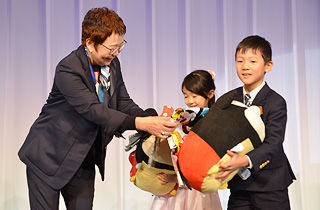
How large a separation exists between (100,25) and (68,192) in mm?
718

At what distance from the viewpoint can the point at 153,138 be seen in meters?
1.72

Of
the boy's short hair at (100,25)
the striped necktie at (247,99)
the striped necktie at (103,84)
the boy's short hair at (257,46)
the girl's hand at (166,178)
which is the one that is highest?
the boy's short hair at (100,25)

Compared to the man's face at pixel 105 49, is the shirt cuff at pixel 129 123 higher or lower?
lower

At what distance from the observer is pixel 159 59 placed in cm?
315

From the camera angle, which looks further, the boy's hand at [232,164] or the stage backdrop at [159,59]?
the stage backdrop at [159,59]

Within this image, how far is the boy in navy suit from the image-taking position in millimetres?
1496

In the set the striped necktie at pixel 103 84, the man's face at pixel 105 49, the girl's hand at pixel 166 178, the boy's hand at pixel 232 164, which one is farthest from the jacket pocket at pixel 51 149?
the boy's hand at pixel 232 164

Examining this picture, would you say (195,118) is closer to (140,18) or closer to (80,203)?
(80,203)

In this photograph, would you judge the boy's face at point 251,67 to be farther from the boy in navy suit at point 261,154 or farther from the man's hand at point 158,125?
the man's hand at point 158,125

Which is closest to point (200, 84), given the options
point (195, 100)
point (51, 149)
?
→ point (195, 100)

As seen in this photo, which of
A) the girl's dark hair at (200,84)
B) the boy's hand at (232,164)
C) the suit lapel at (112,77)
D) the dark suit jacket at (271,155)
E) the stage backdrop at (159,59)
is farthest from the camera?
the stage backdrop at (159,59)

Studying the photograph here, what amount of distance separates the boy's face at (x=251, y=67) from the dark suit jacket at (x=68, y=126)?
1.75 ft

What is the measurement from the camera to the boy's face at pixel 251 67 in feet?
5.52

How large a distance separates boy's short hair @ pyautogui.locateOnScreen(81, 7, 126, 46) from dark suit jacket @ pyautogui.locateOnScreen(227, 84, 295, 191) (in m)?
0.55
